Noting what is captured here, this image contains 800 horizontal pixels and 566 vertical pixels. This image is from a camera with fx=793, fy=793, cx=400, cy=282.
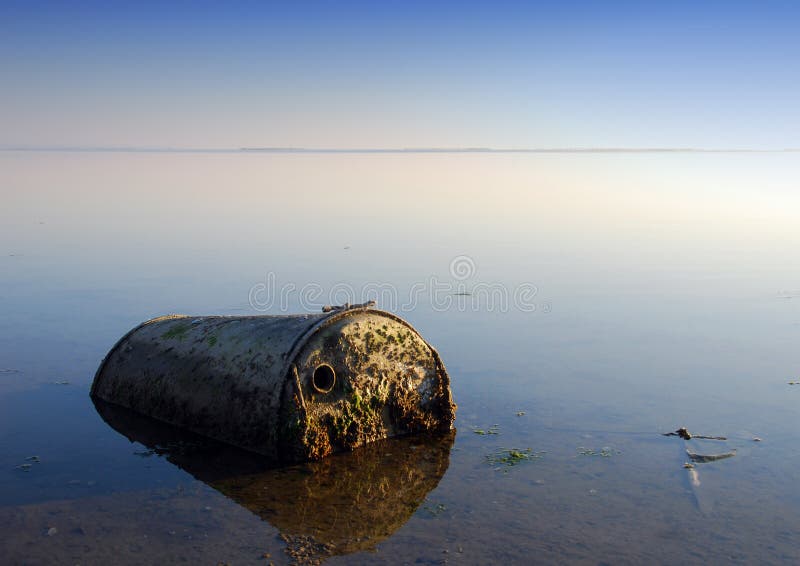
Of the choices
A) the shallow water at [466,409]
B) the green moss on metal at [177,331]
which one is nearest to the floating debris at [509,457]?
the shallow water at [466,409]

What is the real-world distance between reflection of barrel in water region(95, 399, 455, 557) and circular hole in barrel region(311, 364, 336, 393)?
639mm

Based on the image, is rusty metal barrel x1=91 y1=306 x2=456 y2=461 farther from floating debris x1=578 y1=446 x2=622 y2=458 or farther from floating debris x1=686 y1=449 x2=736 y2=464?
floating debris x1=686 y1=449 x2=736 y2=464

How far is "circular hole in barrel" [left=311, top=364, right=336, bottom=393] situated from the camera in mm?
7113

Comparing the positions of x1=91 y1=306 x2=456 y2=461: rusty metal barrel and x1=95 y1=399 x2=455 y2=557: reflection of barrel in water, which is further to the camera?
x1=91 y1=306 x2=456 y2=461: rusty metal barrel

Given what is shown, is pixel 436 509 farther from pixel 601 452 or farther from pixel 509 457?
pixel 601 452

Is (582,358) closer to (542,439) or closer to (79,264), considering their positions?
(542,439)

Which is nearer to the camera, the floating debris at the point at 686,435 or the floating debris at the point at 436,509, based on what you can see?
the floating debris at the point at 436,509

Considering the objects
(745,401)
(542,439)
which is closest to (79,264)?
(542,439)

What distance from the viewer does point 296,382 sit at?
696 centimetres

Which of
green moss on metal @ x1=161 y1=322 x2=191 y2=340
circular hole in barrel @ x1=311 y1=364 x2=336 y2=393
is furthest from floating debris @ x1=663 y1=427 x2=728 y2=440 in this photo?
green moss on metal @ x1=161 y1=322 x2=191 y2=340

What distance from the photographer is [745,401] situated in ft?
29.0

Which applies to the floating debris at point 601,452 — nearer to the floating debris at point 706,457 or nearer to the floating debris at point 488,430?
the floating debris at point 706,457

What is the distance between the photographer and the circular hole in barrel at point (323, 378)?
7113 mm

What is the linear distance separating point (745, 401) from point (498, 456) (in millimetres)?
3353
